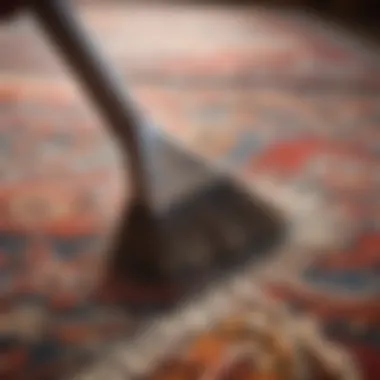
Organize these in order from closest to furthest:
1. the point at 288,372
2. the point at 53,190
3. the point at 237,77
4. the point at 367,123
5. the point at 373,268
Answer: the point at 288,372 → the point at 373,268 → the point at 53,190 → the point at 367,123 → the point at 237,77

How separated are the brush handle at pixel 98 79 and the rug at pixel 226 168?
0.11m

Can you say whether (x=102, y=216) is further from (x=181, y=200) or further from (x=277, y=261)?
(x=277, y=261)

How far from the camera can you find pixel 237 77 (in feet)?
5.82

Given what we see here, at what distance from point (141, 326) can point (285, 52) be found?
2.94 ft

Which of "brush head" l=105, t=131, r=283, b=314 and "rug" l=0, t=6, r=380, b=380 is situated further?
"brush head" l=105, t=131, r=283, b=314

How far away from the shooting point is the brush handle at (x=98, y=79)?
1.14m

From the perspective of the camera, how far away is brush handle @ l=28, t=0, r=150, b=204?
1.14 meters

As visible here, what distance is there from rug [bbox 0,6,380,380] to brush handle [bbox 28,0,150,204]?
0.37 feet

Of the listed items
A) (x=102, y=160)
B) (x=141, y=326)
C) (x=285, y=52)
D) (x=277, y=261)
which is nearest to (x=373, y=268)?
(x=277, y=261)

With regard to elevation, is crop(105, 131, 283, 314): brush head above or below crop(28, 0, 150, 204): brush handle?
below

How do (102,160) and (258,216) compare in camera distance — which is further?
(102,160)

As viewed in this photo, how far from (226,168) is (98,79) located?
14.3 inches

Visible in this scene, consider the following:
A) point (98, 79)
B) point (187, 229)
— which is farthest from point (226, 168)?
point (98, 79)

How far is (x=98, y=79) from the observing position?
1206 millimetres
